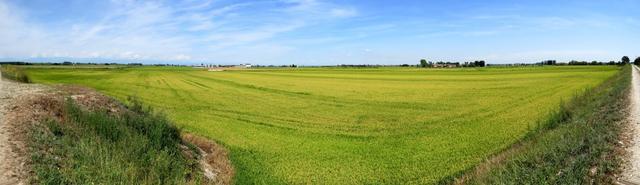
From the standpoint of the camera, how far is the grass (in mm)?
7887

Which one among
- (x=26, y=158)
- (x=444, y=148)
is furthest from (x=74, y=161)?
(x=444, y=148)

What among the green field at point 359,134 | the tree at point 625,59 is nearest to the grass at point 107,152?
the green field at point 359,134

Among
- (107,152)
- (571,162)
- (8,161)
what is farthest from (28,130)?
(571,162)

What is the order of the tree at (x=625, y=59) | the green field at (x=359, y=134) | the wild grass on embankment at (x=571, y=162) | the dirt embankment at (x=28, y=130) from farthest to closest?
1. the tree at (x=625, y=59)
2. the green field at (x=359, y=134)
3. the dirt embankment at (x=28, y=130)
4. the wild grass on embankment at (x=571, y=162)

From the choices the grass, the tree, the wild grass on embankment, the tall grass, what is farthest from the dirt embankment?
the tree

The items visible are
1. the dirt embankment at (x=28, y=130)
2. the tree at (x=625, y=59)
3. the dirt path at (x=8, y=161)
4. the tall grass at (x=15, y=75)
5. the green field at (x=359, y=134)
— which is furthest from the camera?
the tree at (x=625, y=59)

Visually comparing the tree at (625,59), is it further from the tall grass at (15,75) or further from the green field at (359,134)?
the tall grass at (15,75)

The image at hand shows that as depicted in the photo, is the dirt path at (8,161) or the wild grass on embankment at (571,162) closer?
the dirt path at (8,161)

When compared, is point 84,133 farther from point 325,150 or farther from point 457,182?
point 457,182

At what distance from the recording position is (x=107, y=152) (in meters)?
9.19

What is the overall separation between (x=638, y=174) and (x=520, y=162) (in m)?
2.44

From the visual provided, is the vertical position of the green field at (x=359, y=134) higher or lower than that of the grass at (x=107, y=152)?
lower

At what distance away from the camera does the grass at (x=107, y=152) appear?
25.9 feet

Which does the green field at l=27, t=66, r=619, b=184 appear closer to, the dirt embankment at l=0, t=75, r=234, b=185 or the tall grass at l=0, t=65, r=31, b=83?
the dirt embankment at l=0, t=75, r=234, b=185
